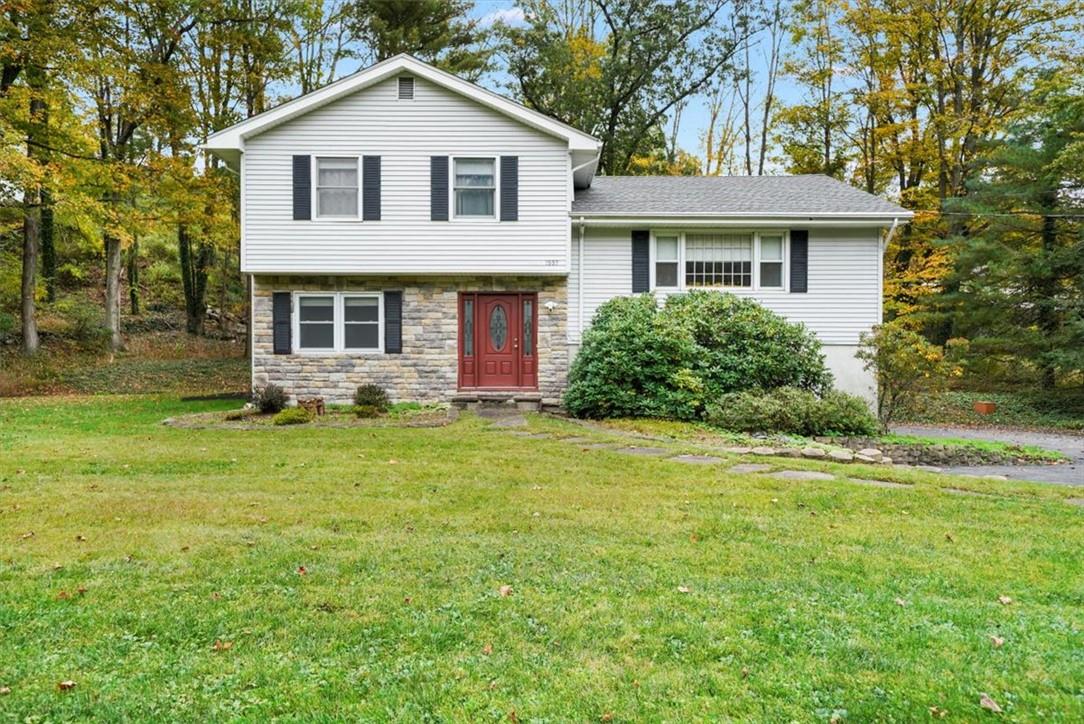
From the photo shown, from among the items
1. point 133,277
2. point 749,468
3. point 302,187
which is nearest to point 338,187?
point 302,187

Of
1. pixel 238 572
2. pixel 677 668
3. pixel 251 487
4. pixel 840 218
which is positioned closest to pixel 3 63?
pixel 251 487

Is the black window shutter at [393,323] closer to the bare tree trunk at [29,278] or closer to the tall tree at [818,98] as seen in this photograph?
the bare tree trunk at [29,278]

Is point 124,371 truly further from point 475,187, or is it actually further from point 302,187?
point 475,187

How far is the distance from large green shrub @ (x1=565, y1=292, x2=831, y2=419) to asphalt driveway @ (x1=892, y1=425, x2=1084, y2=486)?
277cm

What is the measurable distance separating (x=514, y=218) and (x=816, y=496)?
8.66 meters

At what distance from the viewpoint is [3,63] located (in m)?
16.2

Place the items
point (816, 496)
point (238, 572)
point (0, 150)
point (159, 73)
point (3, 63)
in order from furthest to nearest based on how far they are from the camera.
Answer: point (159, 73), point (3, 63), point (0, 150), point (816, 496), point (238, 572)

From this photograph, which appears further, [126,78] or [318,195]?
[126,78]

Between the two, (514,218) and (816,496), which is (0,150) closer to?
(514,218)

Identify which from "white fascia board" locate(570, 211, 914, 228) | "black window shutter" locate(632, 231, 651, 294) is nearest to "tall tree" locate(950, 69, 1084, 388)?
→ "white fascia board" locate(570, 211, 914, 228)

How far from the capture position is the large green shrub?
39.1ft

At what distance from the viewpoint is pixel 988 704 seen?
2.69 metres

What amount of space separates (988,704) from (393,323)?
39.9 ft

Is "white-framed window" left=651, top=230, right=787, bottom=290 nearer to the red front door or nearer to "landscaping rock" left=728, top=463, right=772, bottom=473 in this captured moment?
the red front door
